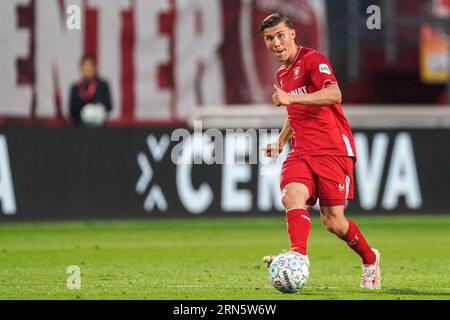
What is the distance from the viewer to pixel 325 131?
10.3 metres

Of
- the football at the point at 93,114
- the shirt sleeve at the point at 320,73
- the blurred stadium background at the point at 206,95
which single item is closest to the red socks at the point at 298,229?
the shirt sleeve at the point at 320,73

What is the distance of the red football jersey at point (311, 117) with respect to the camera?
404 inches

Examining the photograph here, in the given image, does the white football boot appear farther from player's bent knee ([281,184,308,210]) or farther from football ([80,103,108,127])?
football ([80,103,108,127])

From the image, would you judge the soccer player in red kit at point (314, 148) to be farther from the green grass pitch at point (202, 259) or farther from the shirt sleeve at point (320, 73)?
the green grass pitch at point (202, 259)

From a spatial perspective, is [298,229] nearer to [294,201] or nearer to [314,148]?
[294,201]


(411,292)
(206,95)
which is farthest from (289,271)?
(206,95)

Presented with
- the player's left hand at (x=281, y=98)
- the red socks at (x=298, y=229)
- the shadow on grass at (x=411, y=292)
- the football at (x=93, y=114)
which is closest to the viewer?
the player's left hand at (x=281, y=98)

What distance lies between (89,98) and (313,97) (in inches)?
407

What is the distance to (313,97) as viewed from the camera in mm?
9898

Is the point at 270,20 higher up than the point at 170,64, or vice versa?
the point at 270,20

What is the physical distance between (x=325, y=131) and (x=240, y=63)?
523 inches
